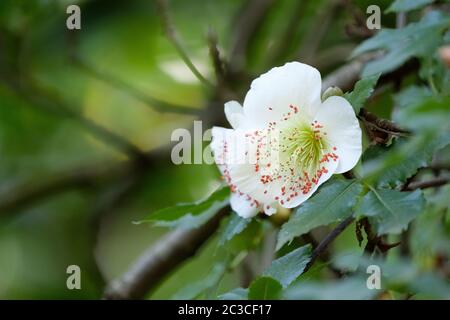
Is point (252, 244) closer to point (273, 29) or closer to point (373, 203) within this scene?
point (373, 203)

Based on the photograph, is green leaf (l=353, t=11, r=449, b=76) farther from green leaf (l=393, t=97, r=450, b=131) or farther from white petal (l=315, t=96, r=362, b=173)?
green leaf (l=393, t=97, r=450, b=131)

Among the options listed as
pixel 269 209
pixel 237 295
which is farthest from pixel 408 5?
pixel 237 295

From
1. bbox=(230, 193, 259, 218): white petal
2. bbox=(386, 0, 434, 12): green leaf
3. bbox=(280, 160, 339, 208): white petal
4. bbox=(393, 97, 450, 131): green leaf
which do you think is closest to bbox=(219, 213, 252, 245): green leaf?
bbox=(230, 193, 259, 218): white petal

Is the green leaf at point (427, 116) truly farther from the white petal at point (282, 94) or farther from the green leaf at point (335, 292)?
the white petal at point (282, 94)

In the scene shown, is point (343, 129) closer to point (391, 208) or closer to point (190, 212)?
point (391, 208)

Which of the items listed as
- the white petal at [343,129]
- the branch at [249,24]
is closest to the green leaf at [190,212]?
the white petal at [343,129]
